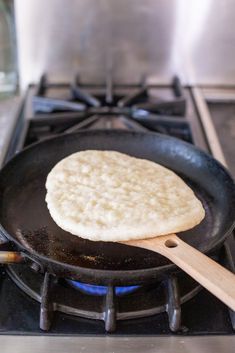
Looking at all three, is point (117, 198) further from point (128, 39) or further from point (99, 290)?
point (128, 39)

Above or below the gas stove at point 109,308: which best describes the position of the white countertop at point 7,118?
above

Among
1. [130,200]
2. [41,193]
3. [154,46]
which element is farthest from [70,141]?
[154,46]

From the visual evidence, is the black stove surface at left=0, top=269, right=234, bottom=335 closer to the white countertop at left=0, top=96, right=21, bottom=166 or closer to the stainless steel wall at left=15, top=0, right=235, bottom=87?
the white countertop at left=0, top=96, right=21, bottom=166

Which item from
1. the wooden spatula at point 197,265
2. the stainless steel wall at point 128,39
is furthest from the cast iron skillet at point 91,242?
the stainless steel wall at point 128,39

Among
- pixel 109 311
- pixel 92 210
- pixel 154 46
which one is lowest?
pixel 109 311

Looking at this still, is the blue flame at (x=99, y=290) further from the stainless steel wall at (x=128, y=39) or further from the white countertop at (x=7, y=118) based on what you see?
the stainless steel wall at (x=128, y=39)

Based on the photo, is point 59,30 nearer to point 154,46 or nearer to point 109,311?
point 154,46
